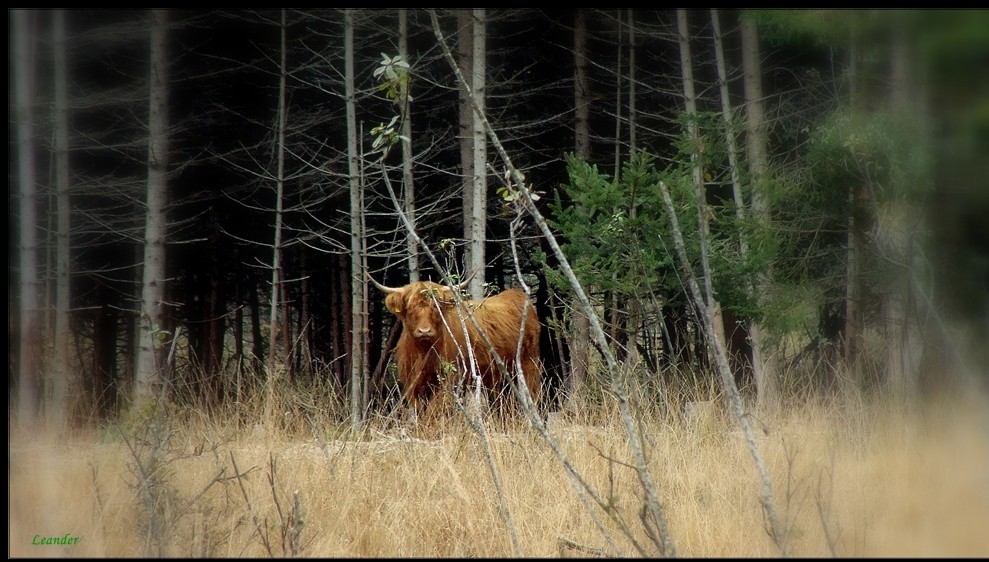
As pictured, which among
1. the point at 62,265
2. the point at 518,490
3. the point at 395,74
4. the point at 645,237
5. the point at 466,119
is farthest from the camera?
the point at 466,119

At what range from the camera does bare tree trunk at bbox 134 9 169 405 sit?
22.0 feet

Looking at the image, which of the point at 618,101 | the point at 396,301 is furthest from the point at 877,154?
the point at 618,101

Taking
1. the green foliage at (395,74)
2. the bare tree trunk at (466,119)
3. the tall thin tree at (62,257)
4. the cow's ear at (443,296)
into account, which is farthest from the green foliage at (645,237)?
the tall thin tree at (62,257)

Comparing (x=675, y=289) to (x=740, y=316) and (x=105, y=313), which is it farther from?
(x=105, y=313)

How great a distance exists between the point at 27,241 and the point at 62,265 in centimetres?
69

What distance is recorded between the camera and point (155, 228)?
7.61 m

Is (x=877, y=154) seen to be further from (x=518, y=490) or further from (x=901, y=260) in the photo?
(x=518, y=490)

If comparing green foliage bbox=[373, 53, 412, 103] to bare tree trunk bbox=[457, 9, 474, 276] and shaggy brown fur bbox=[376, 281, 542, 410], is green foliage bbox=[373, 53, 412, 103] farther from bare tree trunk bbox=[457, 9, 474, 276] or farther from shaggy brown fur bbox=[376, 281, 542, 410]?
bare tree trunk bbox=[457, 9, 474, 276]

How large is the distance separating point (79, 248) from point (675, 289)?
16.7ft

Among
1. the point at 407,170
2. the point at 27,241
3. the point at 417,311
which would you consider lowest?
the point at 417,311

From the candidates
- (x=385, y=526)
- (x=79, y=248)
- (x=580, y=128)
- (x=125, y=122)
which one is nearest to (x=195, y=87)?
(x=125, y=122)

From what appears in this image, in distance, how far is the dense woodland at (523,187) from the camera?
2.75 m

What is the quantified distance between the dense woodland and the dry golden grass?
34 centimetres
